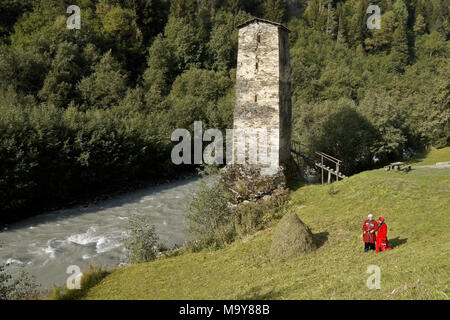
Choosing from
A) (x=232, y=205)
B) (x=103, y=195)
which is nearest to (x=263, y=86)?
(x=232, y=205)

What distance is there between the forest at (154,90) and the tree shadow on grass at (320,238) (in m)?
15.3

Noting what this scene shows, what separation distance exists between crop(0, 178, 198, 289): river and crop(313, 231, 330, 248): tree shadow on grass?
7037 millimetres

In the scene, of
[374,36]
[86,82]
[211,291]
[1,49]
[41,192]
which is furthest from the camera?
[374,36]

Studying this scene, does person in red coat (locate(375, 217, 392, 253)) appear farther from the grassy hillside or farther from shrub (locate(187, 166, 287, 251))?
shrub (locate(187, 166, 287, 251))

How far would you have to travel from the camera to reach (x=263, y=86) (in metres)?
20.5

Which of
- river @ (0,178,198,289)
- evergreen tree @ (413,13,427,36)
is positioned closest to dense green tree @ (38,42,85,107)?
river @ (0,178,198,289)

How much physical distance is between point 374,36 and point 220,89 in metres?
56.1

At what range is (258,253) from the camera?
44.5 feet

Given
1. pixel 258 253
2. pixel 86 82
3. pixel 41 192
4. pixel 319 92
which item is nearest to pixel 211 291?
pixel 258 253

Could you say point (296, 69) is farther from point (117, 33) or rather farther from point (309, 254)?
point (309, 254)

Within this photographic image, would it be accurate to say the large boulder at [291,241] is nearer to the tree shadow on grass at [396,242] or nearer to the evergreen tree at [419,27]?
the tree shadow on grass at [396,242]

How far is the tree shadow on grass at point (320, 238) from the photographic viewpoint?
1321 cm

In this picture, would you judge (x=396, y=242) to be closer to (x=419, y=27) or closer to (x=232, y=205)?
(x=232, y=205)

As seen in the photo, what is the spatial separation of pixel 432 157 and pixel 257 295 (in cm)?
3258
